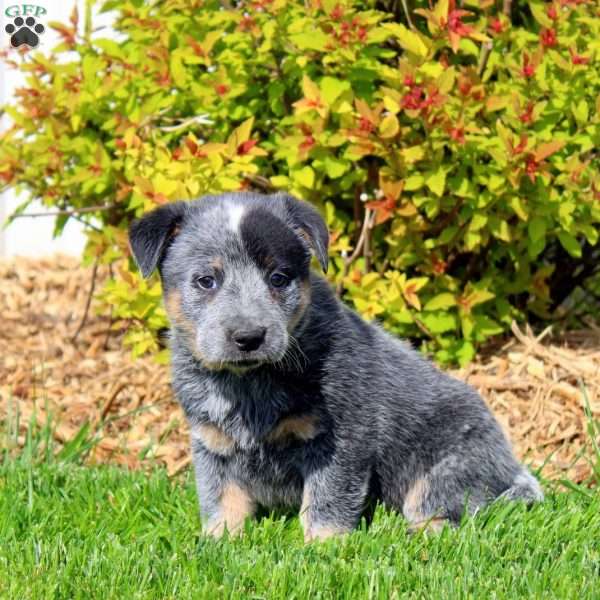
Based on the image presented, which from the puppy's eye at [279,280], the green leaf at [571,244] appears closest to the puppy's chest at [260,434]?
the puppy's eye at [279,280]

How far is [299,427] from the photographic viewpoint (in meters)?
4.20

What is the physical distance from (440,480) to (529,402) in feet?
4.70

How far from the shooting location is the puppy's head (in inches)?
156

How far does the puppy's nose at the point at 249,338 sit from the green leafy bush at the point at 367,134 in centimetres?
146

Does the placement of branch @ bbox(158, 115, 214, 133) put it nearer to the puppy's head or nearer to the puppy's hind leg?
the puppy's head

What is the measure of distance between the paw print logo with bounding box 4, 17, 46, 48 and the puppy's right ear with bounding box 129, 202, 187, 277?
3.07m

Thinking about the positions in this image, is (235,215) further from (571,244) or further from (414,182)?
(571,244)

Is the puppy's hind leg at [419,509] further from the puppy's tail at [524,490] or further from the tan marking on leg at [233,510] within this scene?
the tan marking on leg at [233,510]

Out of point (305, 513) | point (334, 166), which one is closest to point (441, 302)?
point (334, 166)

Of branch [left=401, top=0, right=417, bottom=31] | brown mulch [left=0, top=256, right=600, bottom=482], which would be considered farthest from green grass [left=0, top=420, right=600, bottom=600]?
branch [left=401, top=0, right=417, bottom=31]

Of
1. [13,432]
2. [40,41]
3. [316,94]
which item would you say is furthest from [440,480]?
[40,41]

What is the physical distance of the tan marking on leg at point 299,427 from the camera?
4188mm

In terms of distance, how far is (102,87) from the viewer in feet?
19.2

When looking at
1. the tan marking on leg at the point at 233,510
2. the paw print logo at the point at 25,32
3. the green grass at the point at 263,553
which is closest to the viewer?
the green grass at the point at 263,553
